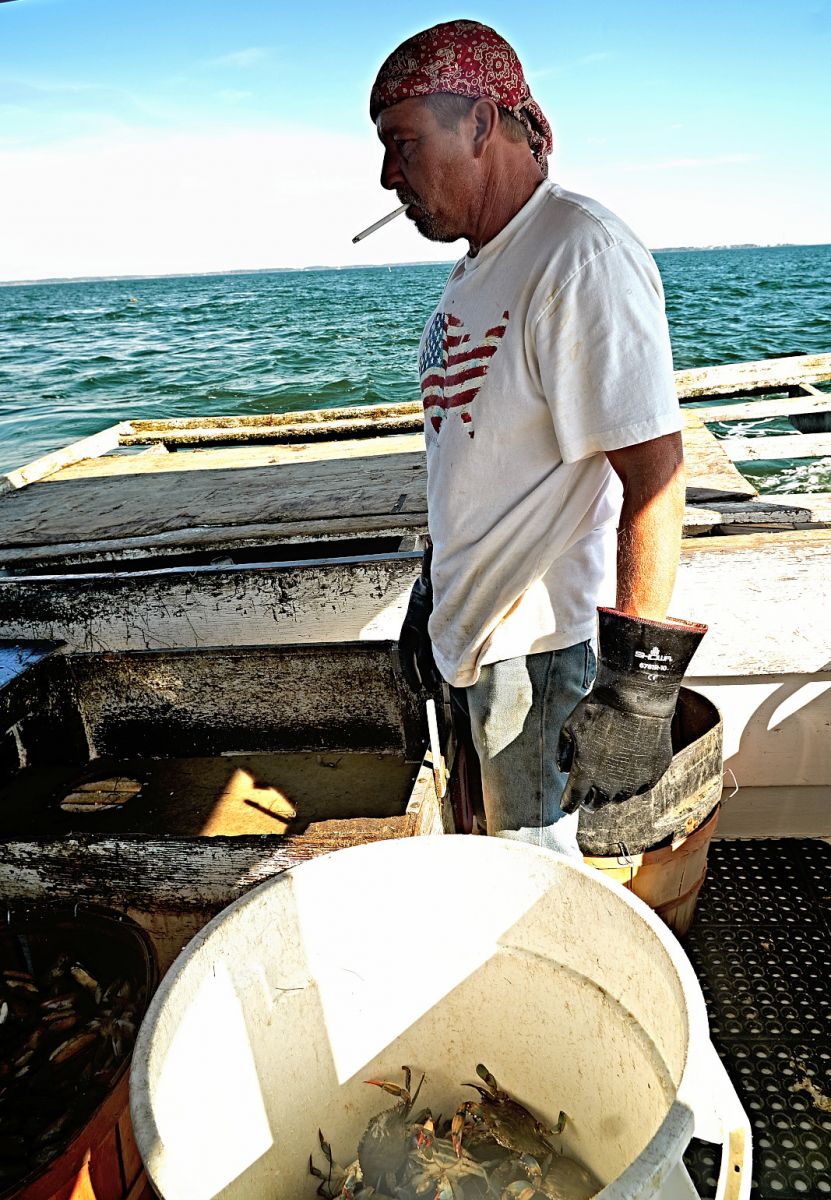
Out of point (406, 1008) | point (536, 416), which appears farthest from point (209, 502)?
point (406, 1008)

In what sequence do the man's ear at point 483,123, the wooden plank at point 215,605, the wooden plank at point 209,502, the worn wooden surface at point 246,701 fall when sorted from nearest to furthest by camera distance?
the man's ear at point 483,123, the wooden plank at point 215,605, the worn wooden surface at point 246,701, the wooden plank at point 209,502

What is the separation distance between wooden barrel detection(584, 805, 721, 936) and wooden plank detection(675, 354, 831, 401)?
4448 millimetres

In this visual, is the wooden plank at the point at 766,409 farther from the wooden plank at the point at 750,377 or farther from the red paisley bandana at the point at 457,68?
the red paisley bandana at the point at 457,68

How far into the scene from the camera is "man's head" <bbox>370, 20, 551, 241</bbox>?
1.86 m

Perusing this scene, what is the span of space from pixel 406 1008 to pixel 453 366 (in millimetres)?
1492

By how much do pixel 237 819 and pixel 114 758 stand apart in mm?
760

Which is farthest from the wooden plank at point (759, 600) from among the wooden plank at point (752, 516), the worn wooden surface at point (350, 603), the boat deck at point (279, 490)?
the boat deck at point (279, 490)

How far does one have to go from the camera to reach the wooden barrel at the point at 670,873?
255 cm

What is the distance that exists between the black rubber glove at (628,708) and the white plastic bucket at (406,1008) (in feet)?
0.79

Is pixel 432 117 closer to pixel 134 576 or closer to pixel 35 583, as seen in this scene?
pixel 134 576

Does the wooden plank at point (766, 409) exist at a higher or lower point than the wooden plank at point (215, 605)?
higher

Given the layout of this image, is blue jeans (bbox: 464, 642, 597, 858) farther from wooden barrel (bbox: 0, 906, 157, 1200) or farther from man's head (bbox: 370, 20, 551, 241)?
man's head (bbox: 370, 20, 551, 241)

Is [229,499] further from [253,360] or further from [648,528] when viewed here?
[253,360]

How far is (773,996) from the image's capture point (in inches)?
102
